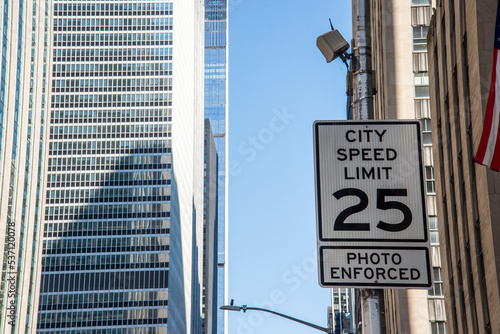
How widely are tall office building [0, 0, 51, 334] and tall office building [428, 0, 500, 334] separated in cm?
4821

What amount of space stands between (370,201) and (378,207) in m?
0.10

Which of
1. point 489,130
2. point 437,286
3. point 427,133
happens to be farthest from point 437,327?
point 489,130

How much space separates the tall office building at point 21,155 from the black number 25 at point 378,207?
69135mm

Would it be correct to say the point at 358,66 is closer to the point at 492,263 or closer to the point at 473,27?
the point at 492,263

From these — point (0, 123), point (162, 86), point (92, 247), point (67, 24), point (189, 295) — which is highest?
point (67, 24)

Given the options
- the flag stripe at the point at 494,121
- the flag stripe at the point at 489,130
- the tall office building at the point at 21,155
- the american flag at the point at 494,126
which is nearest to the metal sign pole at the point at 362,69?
the american flag at the point at 494,126

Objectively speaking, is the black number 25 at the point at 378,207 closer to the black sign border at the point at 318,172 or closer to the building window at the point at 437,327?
the black sign border at the point at 318,172

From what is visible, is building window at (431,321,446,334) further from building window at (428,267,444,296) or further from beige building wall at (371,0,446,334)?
beige building wall at (371,0,446,334)

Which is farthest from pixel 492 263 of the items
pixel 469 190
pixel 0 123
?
pixel 0 123

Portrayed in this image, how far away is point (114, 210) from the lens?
16812 cm

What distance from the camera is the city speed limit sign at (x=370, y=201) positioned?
289 inches

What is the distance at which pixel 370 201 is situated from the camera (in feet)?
24.6

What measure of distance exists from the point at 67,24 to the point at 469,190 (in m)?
162

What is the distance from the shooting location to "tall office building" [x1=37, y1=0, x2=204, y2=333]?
162 meters
